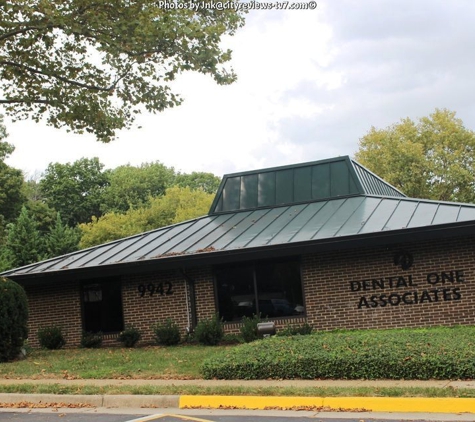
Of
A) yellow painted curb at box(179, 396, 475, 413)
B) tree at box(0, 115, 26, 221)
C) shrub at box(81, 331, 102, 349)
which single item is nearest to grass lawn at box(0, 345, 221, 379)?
shrub at box(81, 331, 102, 349)

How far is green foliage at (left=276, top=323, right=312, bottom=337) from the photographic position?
53.0 feet

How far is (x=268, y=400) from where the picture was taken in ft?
30.2

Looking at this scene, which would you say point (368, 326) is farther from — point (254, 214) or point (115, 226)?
point (115, 226)

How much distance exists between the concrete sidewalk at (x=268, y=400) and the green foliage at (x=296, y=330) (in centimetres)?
527

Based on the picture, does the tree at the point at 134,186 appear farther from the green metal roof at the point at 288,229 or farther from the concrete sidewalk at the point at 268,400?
the concrete sidewalk at the point at 268,400

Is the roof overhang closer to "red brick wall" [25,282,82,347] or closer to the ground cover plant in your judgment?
"red brick wall" [25,282,82,347]

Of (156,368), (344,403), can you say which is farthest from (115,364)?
(344,403)

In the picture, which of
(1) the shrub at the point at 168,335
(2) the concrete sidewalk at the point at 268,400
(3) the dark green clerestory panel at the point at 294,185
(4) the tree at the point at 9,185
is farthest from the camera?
(4) the tree at the point at 9,185

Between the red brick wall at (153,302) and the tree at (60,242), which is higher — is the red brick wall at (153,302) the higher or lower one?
the lower one

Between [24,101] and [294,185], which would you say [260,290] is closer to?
[294,185]

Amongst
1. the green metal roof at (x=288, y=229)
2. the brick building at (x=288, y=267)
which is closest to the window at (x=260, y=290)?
the brick building at (x=288, y=267)

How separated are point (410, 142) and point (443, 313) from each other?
3217 centimetres

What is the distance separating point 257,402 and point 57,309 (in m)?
12.5

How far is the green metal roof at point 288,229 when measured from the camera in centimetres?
1595
